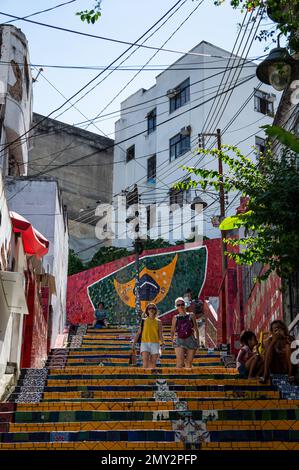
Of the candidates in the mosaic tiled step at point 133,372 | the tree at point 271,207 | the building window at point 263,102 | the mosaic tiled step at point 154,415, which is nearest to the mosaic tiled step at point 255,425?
the mosaic tiled step at point 154,415

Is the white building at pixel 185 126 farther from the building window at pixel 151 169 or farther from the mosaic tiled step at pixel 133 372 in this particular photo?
the mosaic tiled step at pixel 133 372

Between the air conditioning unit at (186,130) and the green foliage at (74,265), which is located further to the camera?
the air conditioning unit at (186,130)

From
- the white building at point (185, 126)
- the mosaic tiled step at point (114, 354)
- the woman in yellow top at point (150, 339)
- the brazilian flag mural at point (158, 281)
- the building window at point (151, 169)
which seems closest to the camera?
the woman in yellow top at point (150, 339)

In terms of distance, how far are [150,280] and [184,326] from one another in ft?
45.0

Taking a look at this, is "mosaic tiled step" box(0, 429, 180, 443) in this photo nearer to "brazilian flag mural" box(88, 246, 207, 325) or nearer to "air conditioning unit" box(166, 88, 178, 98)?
"brazilian flag mural" box(88, 246, 207, 325)

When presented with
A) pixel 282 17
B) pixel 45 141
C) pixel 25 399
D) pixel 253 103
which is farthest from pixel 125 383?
pixel 45 141

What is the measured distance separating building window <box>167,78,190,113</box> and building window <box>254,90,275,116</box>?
3284 millimetres

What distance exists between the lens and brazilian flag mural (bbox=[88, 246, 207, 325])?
24.6 meters

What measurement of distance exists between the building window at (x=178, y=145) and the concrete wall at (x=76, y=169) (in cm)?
462

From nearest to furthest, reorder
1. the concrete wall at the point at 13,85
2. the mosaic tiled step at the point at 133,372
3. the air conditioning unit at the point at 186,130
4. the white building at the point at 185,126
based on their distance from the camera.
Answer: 1. the mosaic tiled step at the point at 133,372
2. the concrete wall at the point at 13,85
3. the white building at the point at 185,126
4. the air conditioning unit at the point at 186,130

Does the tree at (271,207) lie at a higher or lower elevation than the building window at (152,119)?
lower

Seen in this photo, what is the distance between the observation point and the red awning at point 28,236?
36.2ft

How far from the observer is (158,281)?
82.3 ft
